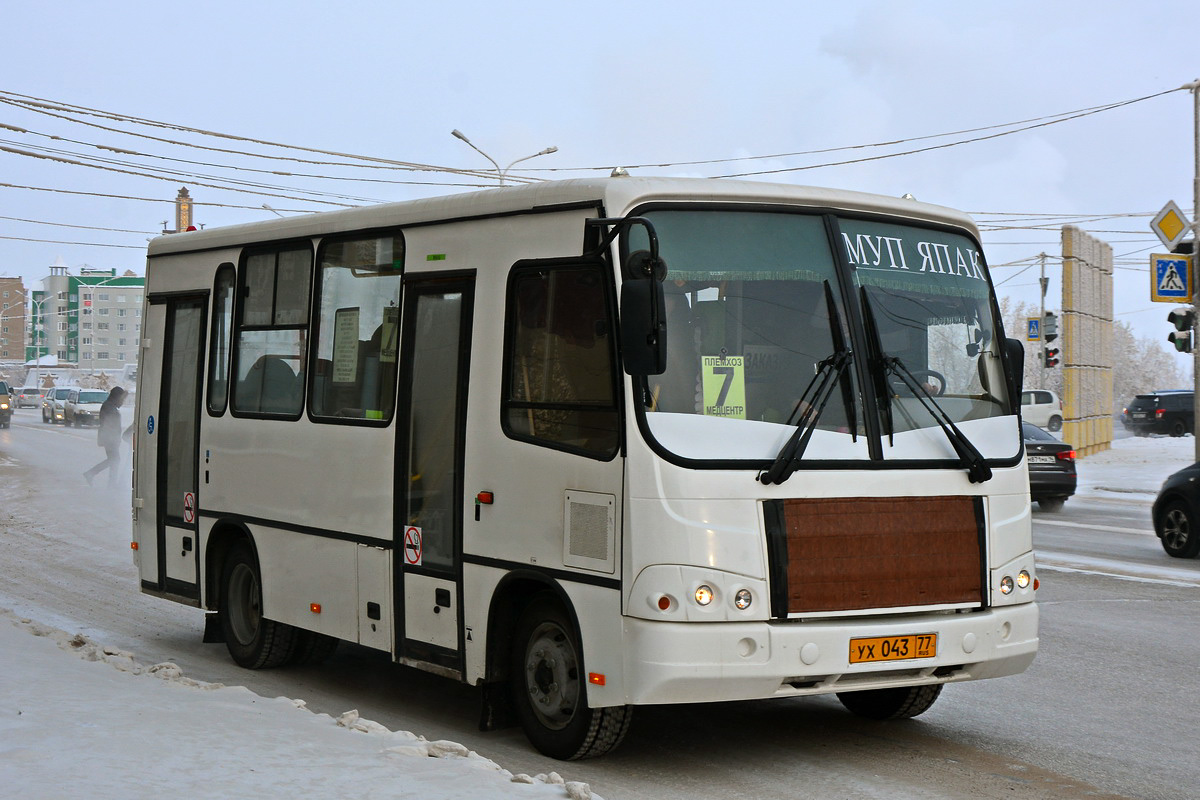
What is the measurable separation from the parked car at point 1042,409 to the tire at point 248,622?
4036 centimetres

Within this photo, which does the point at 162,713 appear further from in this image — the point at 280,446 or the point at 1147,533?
the point at 1147,533

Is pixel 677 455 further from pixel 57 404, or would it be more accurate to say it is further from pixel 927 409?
pixel 57 404

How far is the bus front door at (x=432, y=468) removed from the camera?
7656 mm

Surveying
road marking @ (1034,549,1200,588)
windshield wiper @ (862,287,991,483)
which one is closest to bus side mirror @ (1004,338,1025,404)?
windshield wiper @ (862,287,991,483)

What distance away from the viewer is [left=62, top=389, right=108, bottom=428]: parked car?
2389 inches

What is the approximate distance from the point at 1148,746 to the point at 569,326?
3635 millimetres

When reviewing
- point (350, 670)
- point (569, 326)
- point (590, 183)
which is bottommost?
point (350, 670)

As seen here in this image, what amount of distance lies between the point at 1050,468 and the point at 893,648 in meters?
17.7

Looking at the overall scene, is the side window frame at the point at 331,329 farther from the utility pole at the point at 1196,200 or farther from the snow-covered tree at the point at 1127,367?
the snow-covered tree at the point at 1127,367

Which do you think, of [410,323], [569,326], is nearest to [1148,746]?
[569,326]

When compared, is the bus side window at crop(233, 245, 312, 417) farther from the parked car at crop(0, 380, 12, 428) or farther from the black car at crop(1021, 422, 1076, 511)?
the parked car at crop(0, 380, 12, 428)

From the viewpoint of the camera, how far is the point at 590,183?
693 cm

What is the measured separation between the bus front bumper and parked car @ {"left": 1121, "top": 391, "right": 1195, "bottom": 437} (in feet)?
173

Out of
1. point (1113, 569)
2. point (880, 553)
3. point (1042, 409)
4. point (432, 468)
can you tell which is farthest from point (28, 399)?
point (880, 553)
